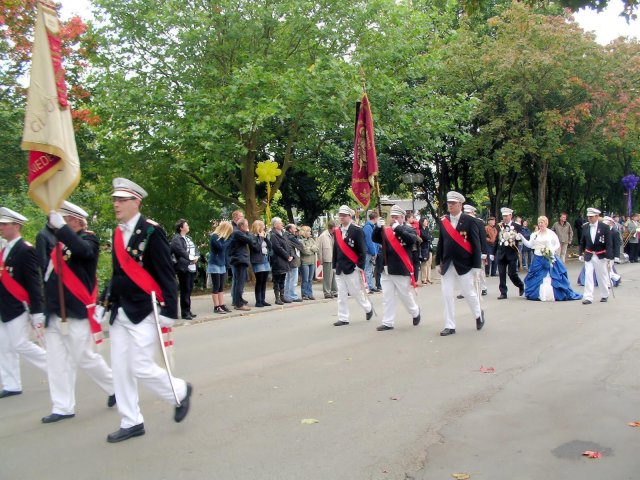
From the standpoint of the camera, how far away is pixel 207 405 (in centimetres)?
648

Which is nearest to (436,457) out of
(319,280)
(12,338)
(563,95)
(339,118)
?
(12,338)

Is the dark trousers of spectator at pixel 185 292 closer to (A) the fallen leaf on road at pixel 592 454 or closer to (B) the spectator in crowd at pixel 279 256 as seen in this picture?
(B) the spectator in crowd at pixel 279 256

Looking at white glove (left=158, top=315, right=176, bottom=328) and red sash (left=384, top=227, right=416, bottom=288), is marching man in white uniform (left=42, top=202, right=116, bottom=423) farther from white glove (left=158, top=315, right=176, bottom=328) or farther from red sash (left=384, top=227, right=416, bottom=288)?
red sash (left=384, top=227, right=416, bottom=288)

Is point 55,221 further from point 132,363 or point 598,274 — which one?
point 598,274

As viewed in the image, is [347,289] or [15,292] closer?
[15,292]

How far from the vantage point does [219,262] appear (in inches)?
544

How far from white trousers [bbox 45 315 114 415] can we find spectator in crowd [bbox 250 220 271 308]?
26.8 ft

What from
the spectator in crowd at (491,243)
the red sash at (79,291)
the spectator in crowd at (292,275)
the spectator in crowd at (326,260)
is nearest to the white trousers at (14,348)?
the red sash at (79,291)

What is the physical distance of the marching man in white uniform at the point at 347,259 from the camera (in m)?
11.4

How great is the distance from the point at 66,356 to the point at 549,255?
1118 centimetres

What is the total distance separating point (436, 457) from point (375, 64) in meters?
16.8

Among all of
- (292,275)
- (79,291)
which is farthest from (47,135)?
(292,275)

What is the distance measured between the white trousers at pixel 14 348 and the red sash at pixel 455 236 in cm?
607

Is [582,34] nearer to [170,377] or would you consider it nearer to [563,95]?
[563,95]
